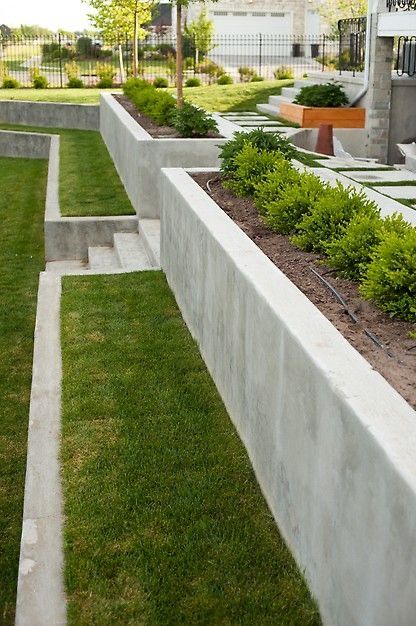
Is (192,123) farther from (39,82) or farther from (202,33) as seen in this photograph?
(202,33)

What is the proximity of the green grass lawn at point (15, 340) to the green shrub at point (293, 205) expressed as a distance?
226 centimetres

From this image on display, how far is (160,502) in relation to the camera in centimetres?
453

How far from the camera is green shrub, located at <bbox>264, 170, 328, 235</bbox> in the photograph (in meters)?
6.36

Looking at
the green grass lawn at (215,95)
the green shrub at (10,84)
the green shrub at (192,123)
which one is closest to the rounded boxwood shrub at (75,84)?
the green shrub at (10,84)

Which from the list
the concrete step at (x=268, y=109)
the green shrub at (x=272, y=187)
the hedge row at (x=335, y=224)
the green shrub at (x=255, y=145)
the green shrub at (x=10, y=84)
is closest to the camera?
the hedge row at (x=335, y=224)

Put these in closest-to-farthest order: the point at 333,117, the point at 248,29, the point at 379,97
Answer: the point at 379,97 < the point at 333,117 < the point at 248,29

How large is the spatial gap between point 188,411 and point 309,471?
1.97m

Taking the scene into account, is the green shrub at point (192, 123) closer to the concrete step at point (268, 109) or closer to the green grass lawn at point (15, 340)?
the green grass lawn at point (15, 340)

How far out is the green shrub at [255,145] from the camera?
846 cm

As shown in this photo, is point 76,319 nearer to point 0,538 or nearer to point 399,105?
point 0,538

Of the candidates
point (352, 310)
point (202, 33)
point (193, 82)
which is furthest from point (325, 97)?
point (202, 33)

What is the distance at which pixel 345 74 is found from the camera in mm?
20625

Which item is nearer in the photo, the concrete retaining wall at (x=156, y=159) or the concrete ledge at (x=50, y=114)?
the concrete retaining wall at (x=156, y=159)

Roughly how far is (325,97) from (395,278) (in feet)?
48.8
